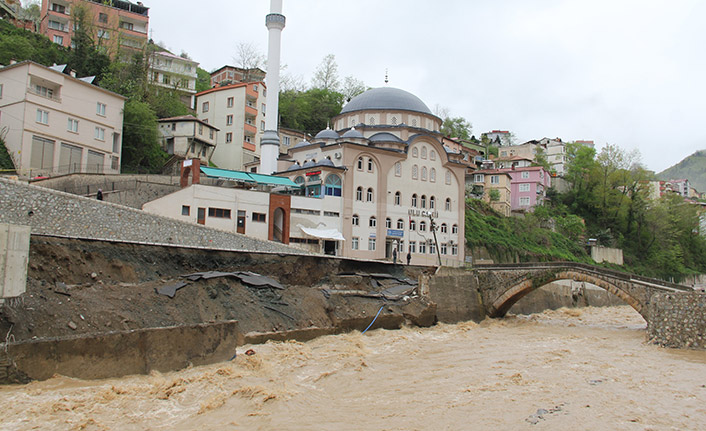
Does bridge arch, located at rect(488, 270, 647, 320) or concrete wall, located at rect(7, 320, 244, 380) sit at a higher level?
bridge arch, located at rect(488, 270, 647, 320)

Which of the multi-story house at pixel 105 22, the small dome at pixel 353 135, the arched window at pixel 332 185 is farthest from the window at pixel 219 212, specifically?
the multi-story house at pixel 105 22

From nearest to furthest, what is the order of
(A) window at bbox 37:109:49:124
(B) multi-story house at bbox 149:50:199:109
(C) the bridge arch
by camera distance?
(C) the bridge arch < (A) window at bbox 37:109:49:124 < (B) multi-story house at bbox 149:50:199:109

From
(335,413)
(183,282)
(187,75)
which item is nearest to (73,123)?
(183,282)

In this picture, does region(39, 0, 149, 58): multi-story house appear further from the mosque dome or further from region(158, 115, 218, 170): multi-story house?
the mosque dome

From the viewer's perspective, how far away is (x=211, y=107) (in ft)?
163

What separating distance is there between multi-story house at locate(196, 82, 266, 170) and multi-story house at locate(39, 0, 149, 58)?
338 inches

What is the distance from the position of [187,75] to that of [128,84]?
44.4 feet

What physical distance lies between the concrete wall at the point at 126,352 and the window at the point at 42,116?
69.9ft

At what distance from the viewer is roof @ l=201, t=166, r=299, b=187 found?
31.7 meters

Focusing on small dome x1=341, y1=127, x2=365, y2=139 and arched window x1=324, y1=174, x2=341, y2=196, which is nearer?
arched window x1=324, y1=174, x2=341, y2=196

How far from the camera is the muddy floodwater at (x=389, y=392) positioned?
36.2ft

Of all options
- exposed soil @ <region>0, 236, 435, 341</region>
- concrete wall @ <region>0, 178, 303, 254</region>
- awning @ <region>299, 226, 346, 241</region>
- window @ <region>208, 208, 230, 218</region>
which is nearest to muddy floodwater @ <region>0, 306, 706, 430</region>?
exposed soil @ <region>0, 236, 435, 341</region>

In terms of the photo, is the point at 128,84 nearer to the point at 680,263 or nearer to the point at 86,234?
the point at 86,234

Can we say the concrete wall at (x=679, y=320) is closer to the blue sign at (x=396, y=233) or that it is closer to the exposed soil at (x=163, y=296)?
the exposed soil at (x=163, y=296)
